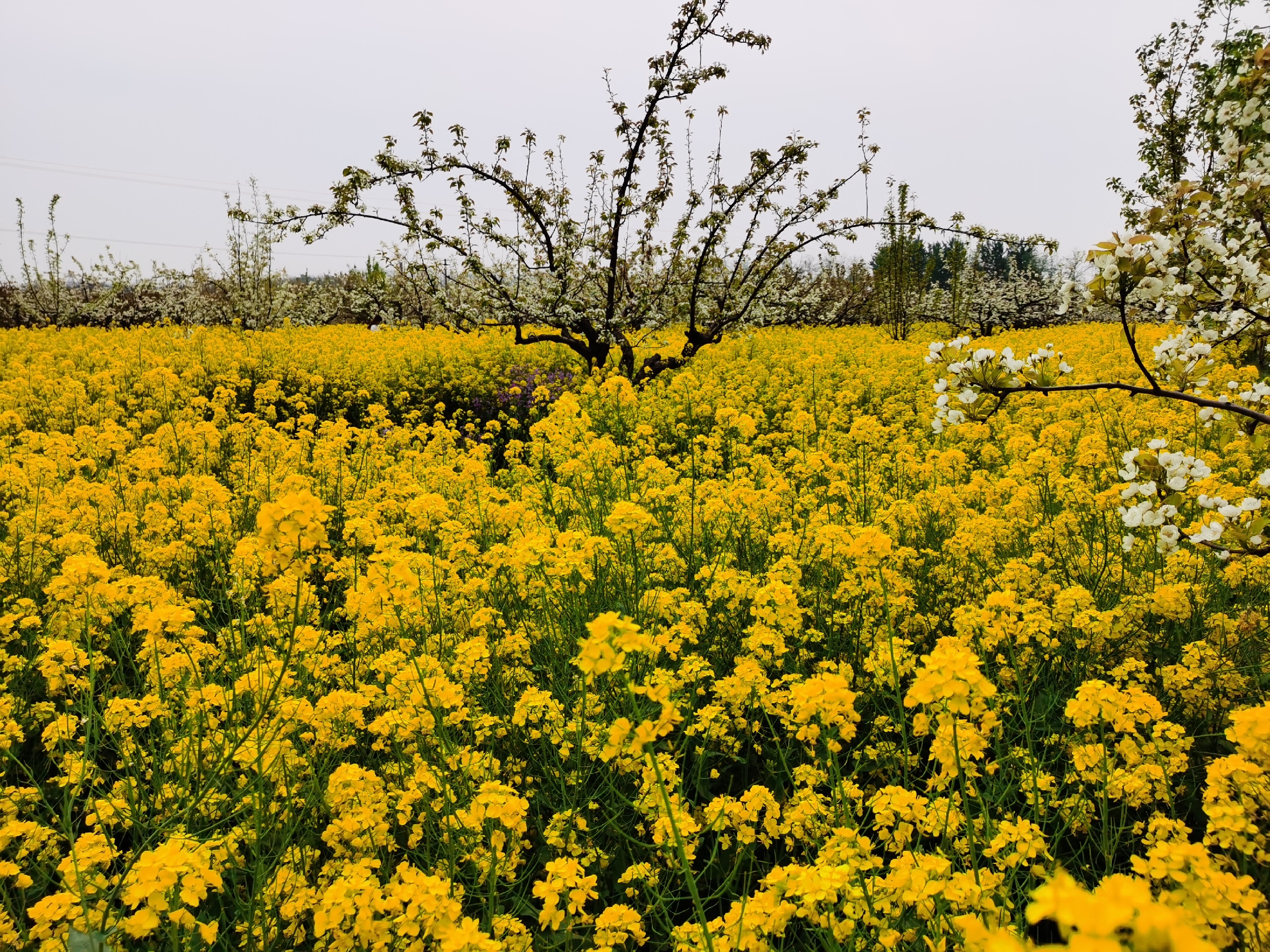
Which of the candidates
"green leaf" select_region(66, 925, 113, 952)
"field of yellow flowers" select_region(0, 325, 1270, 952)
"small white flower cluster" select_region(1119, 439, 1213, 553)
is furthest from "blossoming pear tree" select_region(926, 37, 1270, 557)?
"green leaf" select_region(66, 925, 113, 952)

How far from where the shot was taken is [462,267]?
1060 cm

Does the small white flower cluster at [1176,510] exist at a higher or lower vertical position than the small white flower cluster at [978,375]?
lower

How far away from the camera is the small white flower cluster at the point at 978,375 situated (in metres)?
2.69

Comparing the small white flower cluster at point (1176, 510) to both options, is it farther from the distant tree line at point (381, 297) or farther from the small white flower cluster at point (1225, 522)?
the distant tree line at point (381, 297)

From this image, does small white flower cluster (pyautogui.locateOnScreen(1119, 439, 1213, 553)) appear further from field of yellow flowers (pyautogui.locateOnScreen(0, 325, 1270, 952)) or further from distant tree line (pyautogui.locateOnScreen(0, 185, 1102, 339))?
distant tree line (pyautogui.locateOnScreen(0, 185, 1102, 339))

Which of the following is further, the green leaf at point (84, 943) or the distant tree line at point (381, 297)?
the distant tree line at point (381, 297)

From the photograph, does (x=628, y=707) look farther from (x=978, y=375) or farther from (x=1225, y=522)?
(x=1225, y=522)

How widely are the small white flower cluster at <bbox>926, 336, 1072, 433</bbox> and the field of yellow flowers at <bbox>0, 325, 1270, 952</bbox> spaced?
61 cm

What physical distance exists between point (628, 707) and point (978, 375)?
76.4 inches

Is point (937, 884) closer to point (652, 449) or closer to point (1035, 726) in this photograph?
point (1035, 726)

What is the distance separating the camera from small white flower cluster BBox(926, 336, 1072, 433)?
269 centimetres

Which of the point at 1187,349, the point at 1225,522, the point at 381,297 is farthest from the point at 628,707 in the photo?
the point at 381,297

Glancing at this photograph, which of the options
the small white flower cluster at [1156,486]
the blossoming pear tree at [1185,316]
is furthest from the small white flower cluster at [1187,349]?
the small white flower cluster at [1156,486]

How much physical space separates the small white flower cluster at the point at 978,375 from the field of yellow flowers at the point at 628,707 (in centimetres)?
61
